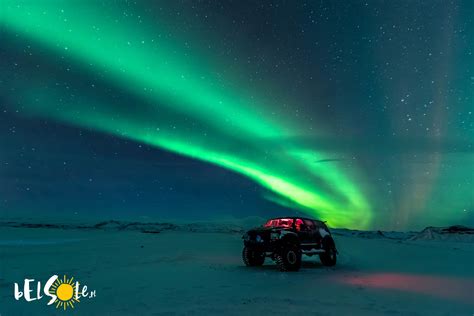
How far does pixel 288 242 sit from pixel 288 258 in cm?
57

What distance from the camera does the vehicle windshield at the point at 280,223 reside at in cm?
1844

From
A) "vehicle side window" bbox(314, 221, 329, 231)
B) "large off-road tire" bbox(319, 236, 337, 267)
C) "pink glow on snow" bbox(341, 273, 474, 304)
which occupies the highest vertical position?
"vehicle side window" bbox(314, 221, 329, 231)

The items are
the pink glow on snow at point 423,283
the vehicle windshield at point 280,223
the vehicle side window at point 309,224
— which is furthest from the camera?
the vehicle side window at point 309,224

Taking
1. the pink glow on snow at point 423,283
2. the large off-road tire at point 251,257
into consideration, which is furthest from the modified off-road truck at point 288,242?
the pink glow on snow at point 423,283

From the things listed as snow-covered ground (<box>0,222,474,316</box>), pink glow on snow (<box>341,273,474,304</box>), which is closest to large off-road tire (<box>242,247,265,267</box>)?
snow-covered ground (<box>0,222,474,316</box>)

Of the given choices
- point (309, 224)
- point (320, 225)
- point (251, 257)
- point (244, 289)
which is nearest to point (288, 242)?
point (251, 257)

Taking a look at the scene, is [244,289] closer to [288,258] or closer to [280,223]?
[288,258]

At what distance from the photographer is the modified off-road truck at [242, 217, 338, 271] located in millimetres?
16297

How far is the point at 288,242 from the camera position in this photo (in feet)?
53.8

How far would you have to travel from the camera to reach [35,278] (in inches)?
523

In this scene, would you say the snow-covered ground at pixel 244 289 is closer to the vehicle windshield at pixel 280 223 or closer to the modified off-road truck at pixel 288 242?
the modified off-road truck at pixel 288 242

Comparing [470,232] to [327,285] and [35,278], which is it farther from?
[35,278]

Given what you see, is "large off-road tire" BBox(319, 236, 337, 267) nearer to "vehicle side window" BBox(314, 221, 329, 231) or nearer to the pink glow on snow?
"vehicle side window" BBox(314, 221, 329, 231)

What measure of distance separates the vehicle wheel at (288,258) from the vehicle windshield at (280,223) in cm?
195
